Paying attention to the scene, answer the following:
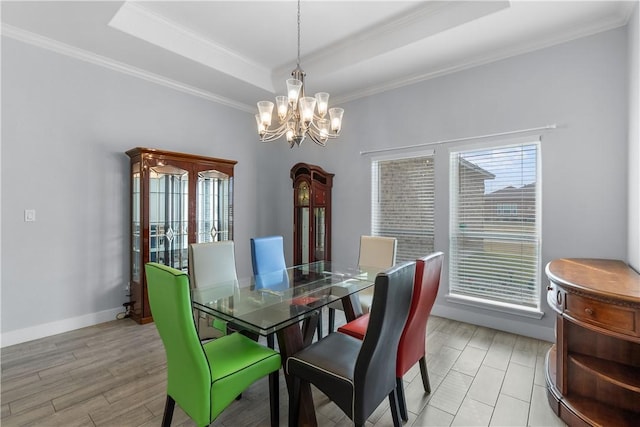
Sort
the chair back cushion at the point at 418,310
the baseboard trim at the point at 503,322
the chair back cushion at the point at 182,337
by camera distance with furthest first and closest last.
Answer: the baseboard trim at the point at 503,322
the chair back cushion at the point at 418,310
the chair back cushion at the point at 182,337

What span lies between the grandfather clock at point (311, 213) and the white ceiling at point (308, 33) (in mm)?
1199

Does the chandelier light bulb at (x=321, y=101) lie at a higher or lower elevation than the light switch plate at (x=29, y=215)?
higher

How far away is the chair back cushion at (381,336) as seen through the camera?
4.37 feet

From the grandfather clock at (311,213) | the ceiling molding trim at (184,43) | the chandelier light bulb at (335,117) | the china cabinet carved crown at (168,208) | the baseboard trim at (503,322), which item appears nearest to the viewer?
the chandelier light bulb at (335,117)

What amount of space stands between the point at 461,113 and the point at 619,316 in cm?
241

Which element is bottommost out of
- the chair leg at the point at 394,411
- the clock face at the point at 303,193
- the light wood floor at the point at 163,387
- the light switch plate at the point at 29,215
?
the light wood floor at the point at 163,387

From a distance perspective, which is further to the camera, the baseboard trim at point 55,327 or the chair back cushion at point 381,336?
the baseboard trim at point 55,327

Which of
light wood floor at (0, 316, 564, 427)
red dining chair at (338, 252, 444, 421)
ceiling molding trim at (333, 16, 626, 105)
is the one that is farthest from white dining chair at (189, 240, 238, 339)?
ceiling molding trim at (333, 16, 626, 105)

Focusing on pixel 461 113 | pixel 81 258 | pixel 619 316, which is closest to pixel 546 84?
pixel 461 113

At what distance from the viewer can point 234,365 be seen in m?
1.58

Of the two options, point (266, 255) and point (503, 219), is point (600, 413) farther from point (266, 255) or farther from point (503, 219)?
point (266, 255)

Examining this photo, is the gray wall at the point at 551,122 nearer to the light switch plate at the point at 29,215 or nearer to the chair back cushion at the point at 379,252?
the chair back cushion at the point at 379,252

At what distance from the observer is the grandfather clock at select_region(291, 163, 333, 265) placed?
13.8 feet

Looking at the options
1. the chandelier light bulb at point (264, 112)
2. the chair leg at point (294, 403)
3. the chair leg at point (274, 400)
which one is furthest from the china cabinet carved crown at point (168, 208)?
the chair leg at point (294, 403)
